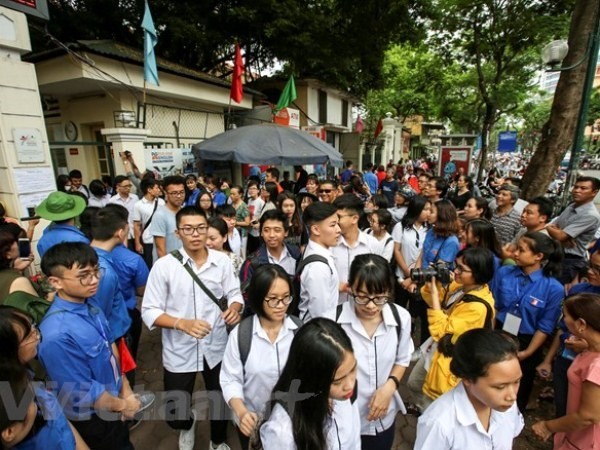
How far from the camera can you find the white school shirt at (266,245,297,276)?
2766 millimetres

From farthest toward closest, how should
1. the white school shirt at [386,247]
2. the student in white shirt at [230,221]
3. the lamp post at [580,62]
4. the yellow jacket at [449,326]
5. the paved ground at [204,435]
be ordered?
the lamp post at [580,62] → the student in white shirt at [230,221] → the white school shirt at [386,247] → the paved ground at [204,435] → the yellow jacket at [449,326]

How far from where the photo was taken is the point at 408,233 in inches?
149

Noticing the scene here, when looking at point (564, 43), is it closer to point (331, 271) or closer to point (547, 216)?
point (547, 216)

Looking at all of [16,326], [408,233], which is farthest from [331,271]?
[408,233]

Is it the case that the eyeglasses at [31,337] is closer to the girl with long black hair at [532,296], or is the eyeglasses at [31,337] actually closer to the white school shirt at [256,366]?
the white school shirt at [256,366]

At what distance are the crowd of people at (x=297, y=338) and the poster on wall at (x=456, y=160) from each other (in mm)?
11303

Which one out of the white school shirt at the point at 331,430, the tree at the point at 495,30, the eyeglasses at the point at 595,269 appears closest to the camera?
the white school shirt at the point at 331,430

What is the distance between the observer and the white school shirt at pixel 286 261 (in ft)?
9.07

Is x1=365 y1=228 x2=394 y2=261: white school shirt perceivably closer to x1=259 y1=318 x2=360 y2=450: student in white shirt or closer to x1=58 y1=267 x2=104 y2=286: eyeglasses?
x1=259 y1=318 x2=360 y2=450: student in white shirt

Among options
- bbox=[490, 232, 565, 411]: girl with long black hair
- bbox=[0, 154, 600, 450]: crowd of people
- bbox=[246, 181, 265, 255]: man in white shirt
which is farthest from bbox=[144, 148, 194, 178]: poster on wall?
bbox=[490, 232, 565, 411]: girl with long black hair

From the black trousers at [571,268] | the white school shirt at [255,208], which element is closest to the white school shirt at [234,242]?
the white school shirt at [255,208]

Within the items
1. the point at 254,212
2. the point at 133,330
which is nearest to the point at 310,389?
the point at 133,330

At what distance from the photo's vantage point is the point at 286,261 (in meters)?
2.85

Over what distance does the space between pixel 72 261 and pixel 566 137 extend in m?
6.59
